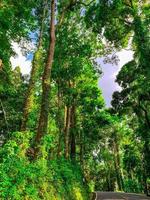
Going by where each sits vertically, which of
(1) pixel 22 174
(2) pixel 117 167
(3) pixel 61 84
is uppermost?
(2) pixel 117 167

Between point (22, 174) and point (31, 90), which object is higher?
point (31, 90)

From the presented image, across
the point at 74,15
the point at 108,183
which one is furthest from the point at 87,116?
the point at 108,183

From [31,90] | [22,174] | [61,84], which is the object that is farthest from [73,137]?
[22,174]

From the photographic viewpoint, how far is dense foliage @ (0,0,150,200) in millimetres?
12373

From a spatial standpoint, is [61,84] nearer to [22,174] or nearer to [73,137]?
[73,137]

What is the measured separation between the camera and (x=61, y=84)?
2859cm

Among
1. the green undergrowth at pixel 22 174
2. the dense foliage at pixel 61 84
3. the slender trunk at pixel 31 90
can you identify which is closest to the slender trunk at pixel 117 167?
the dense foliage at pixel 61 84

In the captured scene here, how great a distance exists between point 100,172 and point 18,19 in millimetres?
75461

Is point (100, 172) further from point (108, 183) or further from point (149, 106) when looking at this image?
point (149, 106)

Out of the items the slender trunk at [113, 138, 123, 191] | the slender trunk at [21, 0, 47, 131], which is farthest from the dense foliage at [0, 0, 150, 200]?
the slender trunk at [113, 138, 123, 191]

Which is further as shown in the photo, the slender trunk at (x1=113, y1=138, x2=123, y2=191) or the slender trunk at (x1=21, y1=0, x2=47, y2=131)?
the slender trunk at (x1=113, y1=138, x2=123, y2=191)

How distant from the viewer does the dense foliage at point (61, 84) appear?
40.6ft

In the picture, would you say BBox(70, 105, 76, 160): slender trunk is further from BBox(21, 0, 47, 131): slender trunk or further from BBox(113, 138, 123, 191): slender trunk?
BBox(113, 138, 123, 191): slender trunk

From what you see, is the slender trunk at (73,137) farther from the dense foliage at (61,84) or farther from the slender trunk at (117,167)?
the slender trunk at (117,167)
